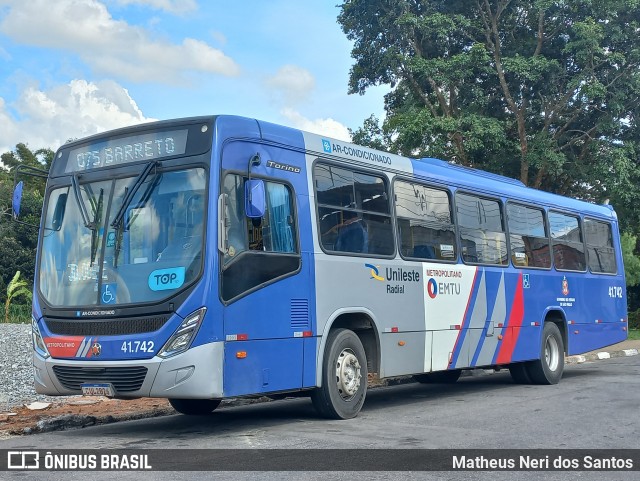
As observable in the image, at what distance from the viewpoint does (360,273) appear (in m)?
10.3

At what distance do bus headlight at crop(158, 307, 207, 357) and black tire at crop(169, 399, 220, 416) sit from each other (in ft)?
8.29

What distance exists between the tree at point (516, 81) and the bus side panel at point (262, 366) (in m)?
16.2

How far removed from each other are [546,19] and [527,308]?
14051 millimetres

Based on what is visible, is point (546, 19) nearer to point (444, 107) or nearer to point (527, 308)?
point (444, 107)

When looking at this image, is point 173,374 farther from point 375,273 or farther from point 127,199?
point 375,273

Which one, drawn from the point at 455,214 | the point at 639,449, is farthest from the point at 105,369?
the point at 455,214

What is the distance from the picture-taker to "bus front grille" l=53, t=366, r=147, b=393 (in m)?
8.17

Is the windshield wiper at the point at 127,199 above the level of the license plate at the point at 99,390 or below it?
above

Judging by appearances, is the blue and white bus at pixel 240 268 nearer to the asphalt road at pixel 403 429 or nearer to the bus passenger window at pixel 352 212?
the bus passenger window at pixel 352 212

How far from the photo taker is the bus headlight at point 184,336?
8047mm

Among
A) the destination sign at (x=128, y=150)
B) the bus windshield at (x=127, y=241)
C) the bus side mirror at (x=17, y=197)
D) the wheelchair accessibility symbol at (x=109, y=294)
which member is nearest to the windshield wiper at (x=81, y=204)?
the bus windshield at (x=127, y=241)

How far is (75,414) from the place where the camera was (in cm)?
1025

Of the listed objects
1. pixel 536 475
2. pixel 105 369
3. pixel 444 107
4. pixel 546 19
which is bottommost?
pixel 536 475

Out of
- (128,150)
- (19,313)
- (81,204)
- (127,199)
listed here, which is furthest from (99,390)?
(19,313)
